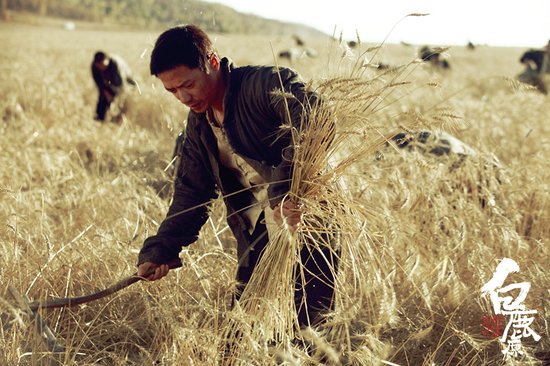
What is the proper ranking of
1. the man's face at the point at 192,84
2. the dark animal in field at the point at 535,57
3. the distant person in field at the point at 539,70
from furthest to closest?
the dark animal in field at the point at 535,57 → the distant person in field at the point at 539,70 → the man's face at the point at 192,84

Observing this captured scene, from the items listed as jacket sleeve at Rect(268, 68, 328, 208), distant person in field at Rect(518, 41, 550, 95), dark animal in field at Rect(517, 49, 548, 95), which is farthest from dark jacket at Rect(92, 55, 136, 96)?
jacket sleeve at Rect(268, 68, 328, 208)

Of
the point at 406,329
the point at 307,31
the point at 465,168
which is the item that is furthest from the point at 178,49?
the point at 307,31

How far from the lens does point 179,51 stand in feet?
6.99

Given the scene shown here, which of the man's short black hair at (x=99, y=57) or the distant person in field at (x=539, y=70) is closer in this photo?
the man's short black hair at (x=99, y=57)

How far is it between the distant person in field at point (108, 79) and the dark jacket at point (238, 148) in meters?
4.63

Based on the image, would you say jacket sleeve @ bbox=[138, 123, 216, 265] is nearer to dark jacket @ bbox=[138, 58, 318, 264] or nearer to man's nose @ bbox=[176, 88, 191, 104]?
dark jacket @ bbox=[138, 58, 318, 264]

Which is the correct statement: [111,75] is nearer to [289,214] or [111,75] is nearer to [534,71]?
[534,71]

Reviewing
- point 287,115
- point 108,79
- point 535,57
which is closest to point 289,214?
point 287,115

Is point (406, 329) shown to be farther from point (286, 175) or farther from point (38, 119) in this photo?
point (38, 119)

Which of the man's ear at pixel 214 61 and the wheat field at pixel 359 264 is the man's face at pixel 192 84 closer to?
the man's ear at pixel 214 61

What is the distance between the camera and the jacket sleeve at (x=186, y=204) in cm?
246

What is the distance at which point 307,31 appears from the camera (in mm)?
182125

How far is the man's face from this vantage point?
2.14 m

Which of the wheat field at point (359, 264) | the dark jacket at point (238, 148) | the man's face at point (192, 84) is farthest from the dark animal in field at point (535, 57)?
the man's face at point (192, 84)
